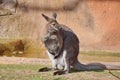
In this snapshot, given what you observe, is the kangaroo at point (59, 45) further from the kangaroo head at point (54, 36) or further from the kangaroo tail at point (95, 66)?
the kangaroo tail at point (95, 66)

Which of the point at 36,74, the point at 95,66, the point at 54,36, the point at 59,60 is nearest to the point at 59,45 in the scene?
the point at 54,36

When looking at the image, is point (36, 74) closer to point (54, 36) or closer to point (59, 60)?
point (59, 60)

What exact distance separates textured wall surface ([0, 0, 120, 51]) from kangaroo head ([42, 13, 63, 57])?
593 centimetres

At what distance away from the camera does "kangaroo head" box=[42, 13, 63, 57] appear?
341 inches

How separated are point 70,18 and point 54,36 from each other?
6794 millimetres

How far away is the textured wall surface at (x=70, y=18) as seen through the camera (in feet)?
49.4

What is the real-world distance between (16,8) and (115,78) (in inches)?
303

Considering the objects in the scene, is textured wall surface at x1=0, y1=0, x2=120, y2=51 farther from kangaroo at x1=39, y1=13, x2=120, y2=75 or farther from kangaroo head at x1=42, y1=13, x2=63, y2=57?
kangaroo head at x1=42, y1=13, x2=63, y2=57

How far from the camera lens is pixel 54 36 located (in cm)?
872

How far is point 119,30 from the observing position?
15023 mm

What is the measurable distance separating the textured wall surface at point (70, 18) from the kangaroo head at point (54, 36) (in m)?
5.93

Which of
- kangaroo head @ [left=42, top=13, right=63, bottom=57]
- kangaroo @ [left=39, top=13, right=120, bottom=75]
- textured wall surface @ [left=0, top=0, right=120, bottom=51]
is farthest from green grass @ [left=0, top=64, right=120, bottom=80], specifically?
textured wall surface @ [left=0, top=0, right=120, bottom=51]

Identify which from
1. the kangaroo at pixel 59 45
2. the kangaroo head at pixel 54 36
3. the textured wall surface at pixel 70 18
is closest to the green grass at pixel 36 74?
the kangaroo at pixel 59 45

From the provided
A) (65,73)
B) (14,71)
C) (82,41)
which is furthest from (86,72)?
(82,41)
